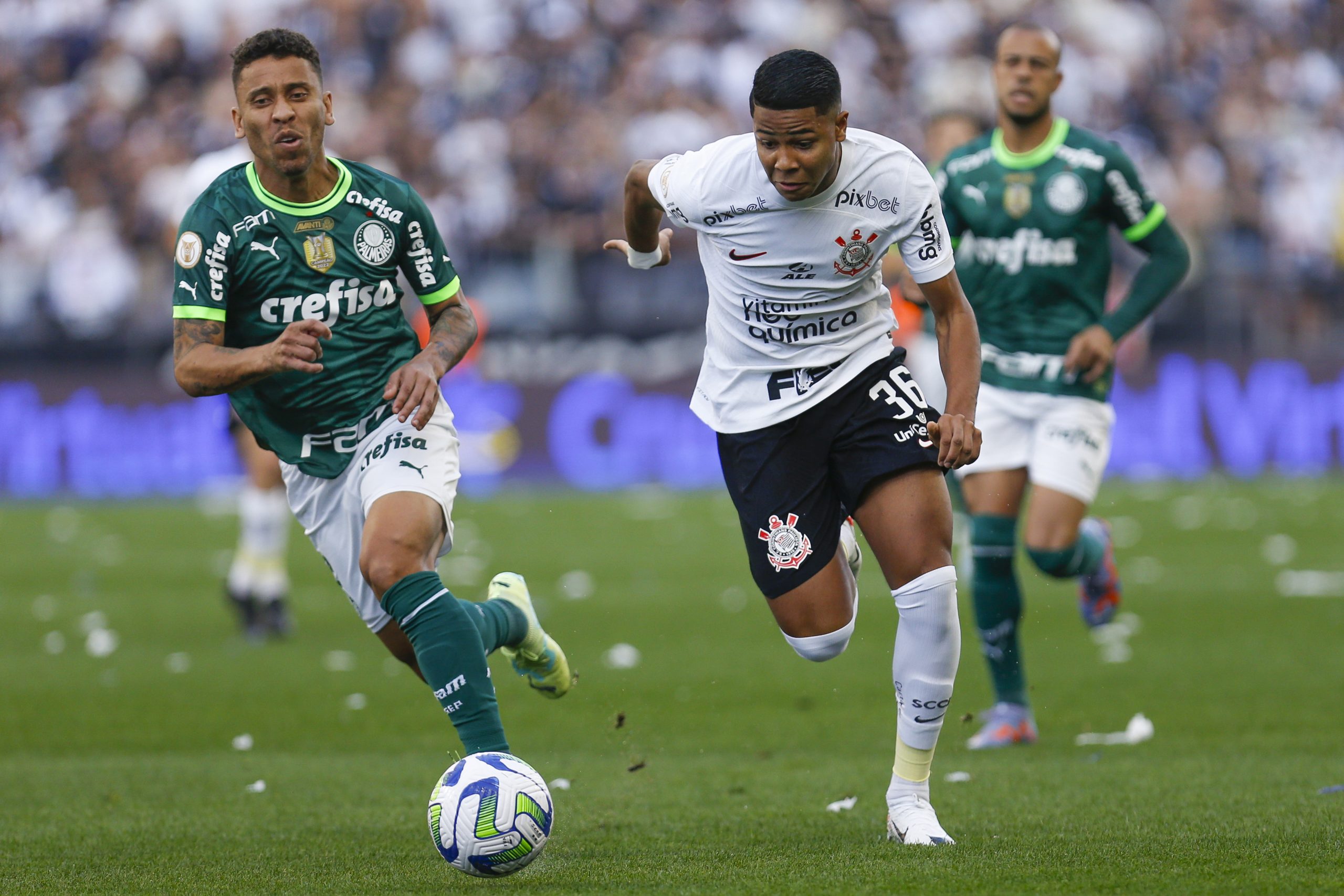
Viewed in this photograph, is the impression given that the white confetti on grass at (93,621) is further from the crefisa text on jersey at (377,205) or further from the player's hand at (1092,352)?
the player's hand at (1092,352)

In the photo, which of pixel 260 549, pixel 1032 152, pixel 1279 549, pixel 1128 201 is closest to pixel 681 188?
pixel 1032 152

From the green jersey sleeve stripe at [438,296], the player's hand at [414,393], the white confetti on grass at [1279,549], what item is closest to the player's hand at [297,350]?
the player's hand at [414,393]

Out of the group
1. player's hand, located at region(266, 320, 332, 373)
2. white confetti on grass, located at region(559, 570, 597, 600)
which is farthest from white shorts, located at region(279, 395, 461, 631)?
white confetti on grass, located at region(559, 570, 597, 600)

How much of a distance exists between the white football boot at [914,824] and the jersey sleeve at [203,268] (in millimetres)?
2411

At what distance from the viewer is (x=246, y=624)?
31.2 ft

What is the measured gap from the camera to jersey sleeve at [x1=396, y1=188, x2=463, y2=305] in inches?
207

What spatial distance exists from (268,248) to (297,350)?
64 cm

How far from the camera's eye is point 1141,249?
7.02 metres

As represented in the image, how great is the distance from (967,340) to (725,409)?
81 cm

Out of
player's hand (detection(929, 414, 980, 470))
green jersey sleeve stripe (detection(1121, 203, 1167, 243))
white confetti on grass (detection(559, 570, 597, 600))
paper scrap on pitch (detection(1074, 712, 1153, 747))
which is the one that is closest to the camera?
player's hand (detection(929, 414, 980, 470))

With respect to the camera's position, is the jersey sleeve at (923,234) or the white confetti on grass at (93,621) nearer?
the jersey sleeve at (923,234)

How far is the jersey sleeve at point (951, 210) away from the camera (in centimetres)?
691

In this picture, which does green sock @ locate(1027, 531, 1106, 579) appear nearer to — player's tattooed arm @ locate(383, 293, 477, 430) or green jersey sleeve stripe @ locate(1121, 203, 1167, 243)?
green jersey sleeve stripe @ locate(1121, 203, 1167, 243)

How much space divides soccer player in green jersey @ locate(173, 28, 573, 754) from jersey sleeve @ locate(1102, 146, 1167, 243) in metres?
2.91
